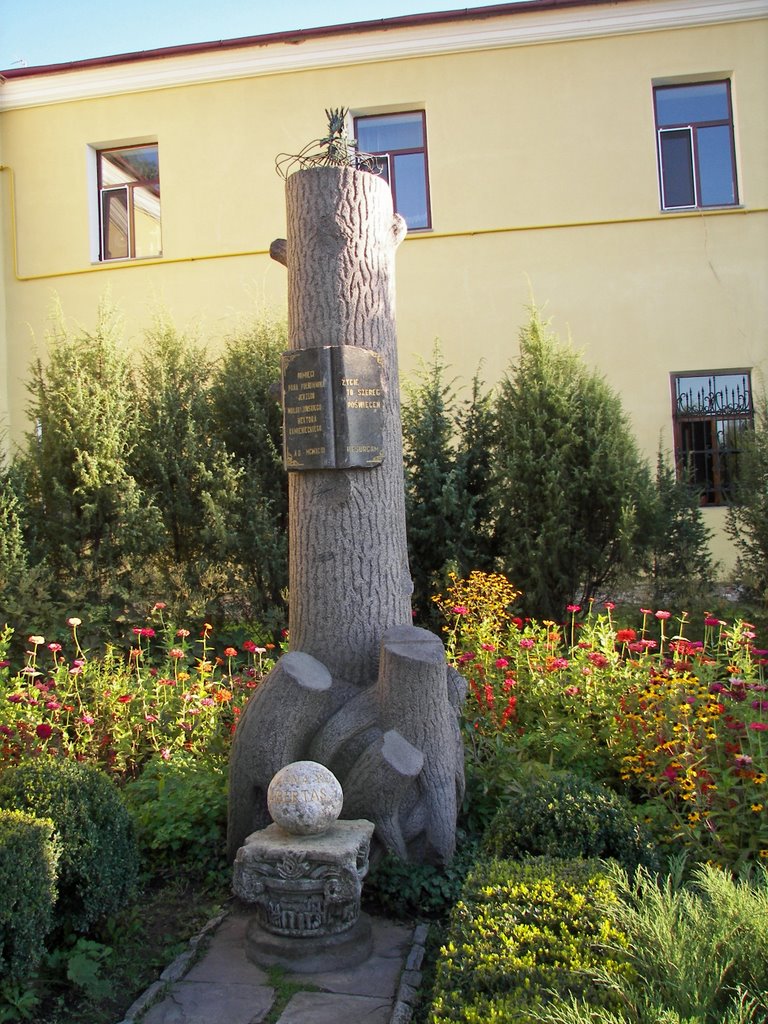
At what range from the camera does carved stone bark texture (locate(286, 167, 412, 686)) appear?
4301 millimetres

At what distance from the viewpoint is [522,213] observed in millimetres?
11195

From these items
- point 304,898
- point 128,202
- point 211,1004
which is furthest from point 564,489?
point 128,202

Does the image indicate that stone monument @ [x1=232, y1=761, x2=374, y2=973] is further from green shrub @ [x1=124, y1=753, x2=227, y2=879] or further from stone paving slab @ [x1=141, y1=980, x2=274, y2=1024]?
green shrub @ [x1=124, y1=753, x2=227, y2=879]

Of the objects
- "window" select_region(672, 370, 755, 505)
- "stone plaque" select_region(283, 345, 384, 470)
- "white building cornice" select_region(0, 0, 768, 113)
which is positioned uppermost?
"white building cornice" select_region(0, 0, 768, 113)

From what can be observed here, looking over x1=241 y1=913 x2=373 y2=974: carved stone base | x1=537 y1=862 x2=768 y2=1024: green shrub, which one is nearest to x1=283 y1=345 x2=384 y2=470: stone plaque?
x1=241 y1=913 x2=373 y2=974: carved stone base

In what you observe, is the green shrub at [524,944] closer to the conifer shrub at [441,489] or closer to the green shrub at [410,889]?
the green shrub at [410,889]

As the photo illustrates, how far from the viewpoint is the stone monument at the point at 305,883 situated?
10.3 ft

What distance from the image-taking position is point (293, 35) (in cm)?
1132

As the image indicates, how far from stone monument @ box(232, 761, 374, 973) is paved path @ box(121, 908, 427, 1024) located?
7 centimetres

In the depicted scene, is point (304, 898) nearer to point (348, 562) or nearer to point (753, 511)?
point (348, 562)

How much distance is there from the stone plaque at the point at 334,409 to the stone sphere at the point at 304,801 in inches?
60.6

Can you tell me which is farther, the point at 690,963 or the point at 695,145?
the point at 695,145

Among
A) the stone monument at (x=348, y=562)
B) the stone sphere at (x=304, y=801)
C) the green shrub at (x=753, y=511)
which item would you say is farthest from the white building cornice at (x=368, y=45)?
the stone sphere at (x=304, y=801)

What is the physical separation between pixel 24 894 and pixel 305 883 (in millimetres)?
906
